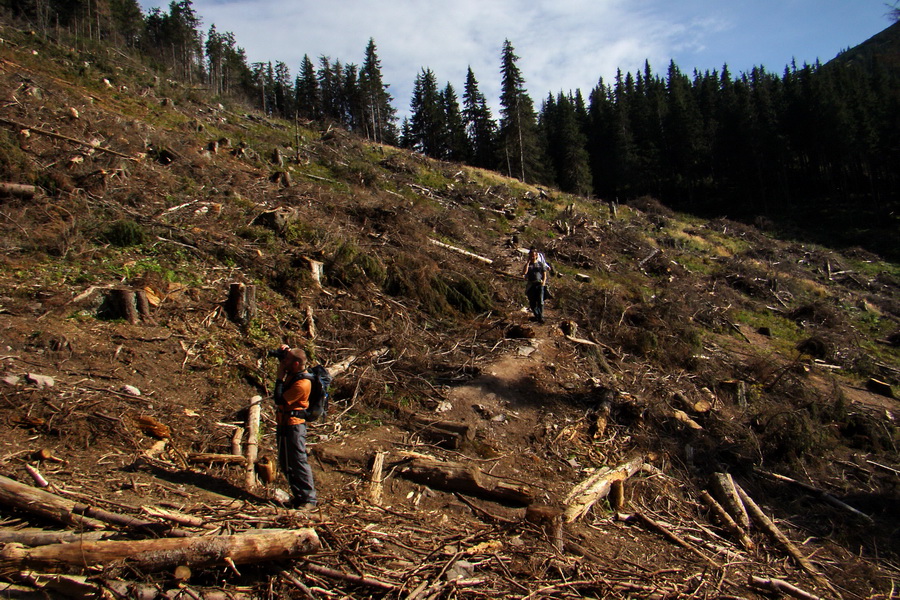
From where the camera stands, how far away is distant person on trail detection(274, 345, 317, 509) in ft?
15.3

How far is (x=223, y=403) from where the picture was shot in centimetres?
635

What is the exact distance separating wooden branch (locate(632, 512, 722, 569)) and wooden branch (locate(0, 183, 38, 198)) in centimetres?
1114

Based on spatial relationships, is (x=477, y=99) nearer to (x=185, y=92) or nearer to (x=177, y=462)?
(x=185, y=92)

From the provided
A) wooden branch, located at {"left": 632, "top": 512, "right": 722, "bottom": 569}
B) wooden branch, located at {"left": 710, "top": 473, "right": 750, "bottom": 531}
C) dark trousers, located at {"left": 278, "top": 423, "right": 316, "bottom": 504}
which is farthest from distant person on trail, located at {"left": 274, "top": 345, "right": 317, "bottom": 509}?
wooden branch, located at {"left": 710, "top": 473, "right": 750, "bottom": 531}

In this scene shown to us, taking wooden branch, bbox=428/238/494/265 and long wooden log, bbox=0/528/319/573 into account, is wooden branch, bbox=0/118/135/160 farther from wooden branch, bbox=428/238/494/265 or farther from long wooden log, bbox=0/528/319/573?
long wooden log, bbox=0/528/319/573

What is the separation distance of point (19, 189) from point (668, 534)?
11575 millimetres

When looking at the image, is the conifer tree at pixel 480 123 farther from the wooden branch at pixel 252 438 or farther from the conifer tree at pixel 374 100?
the wooden branch at pixel 252 438

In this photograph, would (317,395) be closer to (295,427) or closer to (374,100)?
(295,427)

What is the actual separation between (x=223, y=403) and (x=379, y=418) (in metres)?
2.12

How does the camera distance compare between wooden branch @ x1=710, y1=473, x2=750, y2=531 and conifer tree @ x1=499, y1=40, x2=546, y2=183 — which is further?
conifer tree @ x1=499, y1=40, x2=546, y2=183

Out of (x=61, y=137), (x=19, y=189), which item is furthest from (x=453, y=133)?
(x=19, y=189)

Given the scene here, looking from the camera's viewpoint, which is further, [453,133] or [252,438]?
[453,133]

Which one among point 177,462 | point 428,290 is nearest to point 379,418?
point 177,462

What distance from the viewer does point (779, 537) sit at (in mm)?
5730
